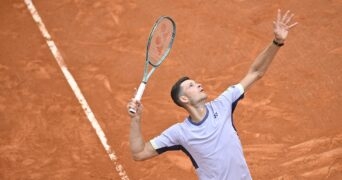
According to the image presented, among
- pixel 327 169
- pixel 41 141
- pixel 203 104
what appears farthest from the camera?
pixel 41 141

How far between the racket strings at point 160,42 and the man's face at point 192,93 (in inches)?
24.2

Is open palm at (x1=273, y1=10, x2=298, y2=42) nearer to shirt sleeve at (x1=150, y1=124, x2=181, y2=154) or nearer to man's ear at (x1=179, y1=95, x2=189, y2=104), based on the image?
man's ear at (x1=179, y1=95, x2=189, y2=104)

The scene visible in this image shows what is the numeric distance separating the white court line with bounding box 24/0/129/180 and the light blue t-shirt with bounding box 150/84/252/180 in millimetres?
2629

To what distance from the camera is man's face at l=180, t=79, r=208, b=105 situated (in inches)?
219

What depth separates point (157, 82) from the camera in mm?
9281

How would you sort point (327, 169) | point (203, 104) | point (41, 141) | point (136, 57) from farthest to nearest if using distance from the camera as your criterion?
point (136, 57) → point (41, 141) → point (327, 169) → point (203, 104)

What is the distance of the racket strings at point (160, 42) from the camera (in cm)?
618

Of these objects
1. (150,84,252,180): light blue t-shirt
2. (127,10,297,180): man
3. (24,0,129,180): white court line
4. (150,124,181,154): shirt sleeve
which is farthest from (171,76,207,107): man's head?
(24,0,129,180): white court line

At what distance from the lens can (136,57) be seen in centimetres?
980

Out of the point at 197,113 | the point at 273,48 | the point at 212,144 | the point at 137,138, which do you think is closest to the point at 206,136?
the point at 212,144

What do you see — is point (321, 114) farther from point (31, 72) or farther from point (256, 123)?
point (31, 72)

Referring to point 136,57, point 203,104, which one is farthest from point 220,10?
point 203,104

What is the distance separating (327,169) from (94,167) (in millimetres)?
2995

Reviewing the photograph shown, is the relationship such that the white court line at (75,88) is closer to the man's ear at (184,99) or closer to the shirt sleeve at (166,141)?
the shirt sleeve at (166,141)
